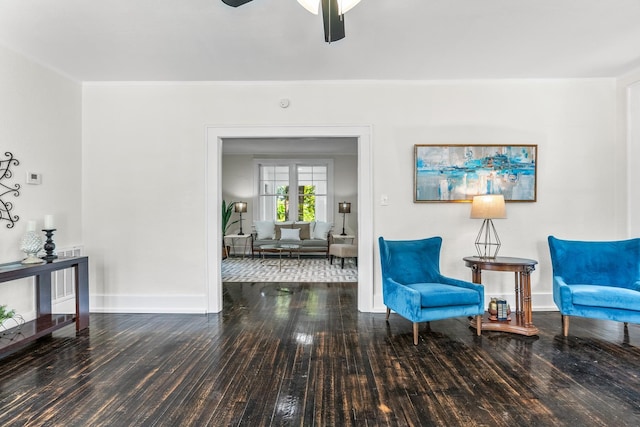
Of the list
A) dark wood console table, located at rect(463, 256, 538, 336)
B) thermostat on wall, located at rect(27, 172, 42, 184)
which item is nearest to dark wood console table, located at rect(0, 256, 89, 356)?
thermostat on wall, located at rect(27, 172, 42, 184)

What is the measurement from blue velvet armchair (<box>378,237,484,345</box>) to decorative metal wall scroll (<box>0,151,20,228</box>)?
11.5ft

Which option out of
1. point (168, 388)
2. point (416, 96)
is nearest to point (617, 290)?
point (416, 96)

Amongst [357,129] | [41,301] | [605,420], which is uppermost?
[357,129]

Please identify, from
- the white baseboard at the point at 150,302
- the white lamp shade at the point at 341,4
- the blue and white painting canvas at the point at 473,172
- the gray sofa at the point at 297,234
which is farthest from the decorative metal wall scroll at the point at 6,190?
the gray sofa at the point at 297,234

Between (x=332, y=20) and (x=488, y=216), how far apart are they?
97.1 inches

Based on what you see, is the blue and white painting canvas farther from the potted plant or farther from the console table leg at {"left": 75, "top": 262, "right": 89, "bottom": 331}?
the potted plant

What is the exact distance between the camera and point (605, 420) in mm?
1924

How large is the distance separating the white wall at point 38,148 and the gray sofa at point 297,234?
14.6 ft

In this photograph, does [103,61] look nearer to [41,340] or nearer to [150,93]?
[150,93]

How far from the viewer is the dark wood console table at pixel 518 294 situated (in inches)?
131

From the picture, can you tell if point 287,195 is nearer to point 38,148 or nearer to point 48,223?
A: point 38,148

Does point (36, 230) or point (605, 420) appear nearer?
point (605, 420)

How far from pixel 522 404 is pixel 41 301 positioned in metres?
4.08

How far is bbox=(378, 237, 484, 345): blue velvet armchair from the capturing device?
10.3 ft
